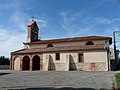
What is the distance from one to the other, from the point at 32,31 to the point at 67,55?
14.6 meters

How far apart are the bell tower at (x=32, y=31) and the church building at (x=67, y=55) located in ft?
6.13

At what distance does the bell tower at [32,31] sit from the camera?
46822mm

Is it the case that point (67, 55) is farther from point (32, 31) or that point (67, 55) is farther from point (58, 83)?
point (58, 83)

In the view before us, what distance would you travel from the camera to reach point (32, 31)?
157ft

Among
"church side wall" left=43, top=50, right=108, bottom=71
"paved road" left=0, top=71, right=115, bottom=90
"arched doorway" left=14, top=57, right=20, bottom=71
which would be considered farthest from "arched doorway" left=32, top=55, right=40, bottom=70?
"paved road" left=0, top=71, right=115, bottom=90

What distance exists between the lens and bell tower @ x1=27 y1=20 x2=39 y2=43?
1843 inches

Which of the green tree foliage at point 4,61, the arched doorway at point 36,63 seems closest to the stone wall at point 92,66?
the arched doorway at point 36,63

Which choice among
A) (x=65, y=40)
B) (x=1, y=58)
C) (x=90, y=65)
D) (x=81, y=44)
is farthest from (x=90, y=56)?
(x=1, y=58)

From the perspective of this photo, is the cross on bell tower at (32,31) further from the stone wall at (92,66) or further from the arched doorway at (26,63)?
the stone wall at (92,66)

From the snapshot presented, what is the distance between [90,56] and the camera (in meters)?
35.5

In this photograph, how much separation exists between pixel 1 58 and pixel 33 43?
68.9 ft

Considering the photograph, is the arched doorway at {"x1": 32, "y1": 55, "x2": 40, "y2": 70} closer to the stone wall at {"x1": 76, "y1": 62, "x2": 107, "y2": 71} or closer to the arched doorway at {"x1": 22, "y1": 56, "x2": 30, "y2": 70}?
the arched doorway at {"x1": 22, "y1": 56, "x2": 30, "y2": 70}

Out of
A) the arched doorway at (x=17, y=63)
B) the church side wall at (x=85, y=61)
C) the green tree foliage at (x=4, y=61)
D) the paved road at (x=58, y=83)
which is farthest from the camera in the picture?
the green tree foliage at (x=4, y=61)

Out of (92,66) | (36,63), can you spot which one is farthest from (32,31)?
(92,66)
